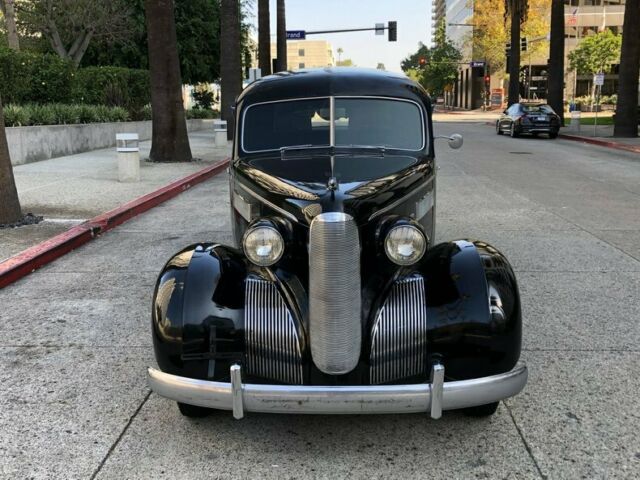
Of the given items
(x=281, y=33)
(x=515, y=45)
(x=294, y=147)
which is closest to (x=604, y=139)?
(x=515, y=45)

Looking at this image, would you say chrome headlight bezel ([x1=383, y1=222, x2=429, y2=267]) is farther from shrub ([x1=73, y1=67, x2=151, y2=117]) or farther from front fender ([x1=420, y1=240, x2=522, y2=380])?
shrub ([x1=73, y1=67, x2=151, y2=117])

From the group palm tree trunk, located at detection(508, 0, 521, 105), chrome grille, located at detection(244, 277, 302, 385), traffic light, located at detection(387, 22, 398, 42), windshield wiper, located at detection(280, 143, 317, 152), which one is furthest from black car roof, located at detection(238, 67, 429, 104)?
palm tree trunk, located at detection(508, 0, 521, 105)

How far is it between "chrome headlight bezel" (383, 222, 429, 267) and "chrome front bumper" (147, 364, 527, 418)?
23.1 inches

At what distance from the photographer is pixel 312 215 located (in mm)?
3156

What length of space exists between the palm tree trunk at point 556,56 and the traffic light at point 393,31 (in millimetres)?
11637

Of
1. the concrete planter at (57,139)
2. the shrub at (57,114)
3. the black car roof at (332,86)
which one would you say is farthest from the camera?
the shrub at (57,114)

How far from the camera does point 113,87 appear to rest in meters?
21.8

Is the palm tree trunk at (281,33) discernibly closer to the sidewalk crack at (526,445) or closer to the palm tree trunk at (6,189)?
the palm tree trunk at (6,189)

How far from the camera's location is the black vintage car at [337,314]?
2893 mm

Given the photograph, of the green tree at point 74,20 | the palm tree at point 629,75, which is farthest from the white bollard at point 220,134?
the palm tree at point 629,75

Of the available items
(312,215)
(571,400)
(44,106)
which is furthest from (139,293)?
(44,106)

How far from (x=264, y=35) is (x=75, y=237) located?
23.0 m

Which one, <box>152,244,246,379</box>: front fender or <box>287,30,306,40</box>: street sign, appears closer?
<box>152,244,246,379</box>: front fender

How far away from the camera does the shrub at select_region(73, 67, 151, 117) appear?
19891 millimetres
